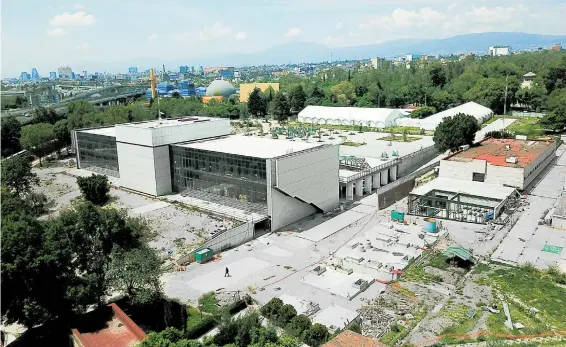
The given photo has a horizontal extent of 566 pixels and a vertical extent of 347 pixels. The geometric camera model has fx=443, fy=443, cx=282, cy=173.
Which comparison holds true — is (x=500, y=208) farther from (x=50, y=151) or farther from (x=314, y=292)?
(x=50, y=151)

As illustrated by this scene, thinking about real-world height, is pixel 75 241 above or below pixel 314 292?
above

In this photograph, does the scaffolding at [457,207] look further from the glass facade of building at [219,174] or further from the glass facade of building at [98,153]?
the glass facade of building at [98,153]

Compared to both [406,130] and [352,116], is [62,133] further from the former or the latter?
[406,130]

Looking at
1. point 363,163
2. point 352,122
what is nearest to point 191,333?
point 363,163

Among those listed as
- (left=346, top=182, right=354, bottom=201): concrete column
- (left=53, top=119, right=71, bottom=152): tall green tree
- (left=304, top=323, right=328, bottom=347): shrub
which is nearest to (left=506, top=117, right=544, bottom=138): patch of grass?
(left=346, top=182, right=354, bottom=201): concrete column

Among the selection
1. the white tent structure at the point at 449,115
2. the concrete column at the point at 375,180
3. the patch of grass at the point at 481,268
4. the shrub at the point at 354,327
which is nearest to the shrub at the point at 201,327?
the shrub at the point at 354,327

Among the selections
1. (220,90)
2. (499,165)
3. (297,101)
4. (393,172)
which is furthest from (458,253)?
(220,90)
